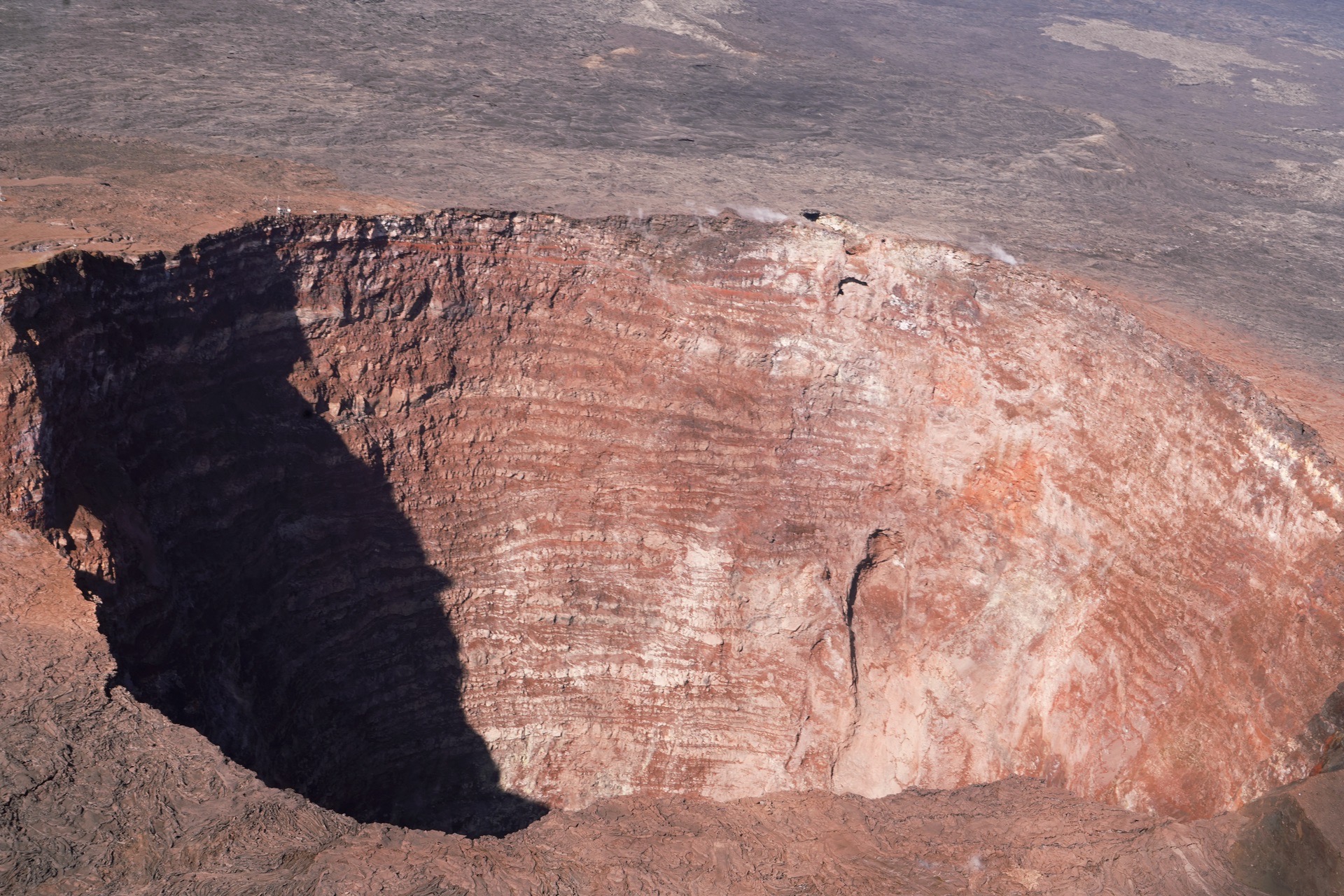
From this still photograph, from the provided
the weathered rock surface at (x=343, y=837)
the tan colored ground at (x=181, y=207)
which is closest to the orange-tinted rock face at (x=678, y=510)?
the tan colored ground at (x=181, y=207)

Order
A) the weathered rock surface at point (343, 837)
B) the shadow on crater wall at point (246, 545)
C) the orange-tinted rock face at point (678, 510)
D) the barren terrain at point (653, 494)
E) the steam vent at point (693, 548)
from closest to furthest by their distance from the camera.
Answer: the weathered rock surface at point (343, 837) < the barren terrain at point (653, 494) < the steam vent at point (693, 548) < the shadow on crater wall at point (246, 545) < the orange-tinted rock face at point (678, 510)

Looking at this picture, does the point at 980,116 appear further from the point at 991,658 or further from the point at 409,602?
the point at 409,602

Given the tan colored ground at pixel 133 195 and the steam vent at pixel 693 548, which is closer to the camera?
the steam vent at pixel 693 548

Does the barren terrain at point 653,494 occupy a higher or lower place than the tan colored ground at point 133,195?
lower

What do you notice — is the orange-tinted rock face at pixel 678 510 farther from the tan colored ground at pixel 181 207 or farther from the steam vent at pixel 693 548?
the tan colored ground at pixel 181 207

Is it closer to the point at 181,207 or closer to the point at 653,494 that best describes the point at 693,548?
the point at 653,494

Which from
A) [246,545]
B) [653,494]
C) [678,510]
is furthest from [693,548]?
[246,545]
